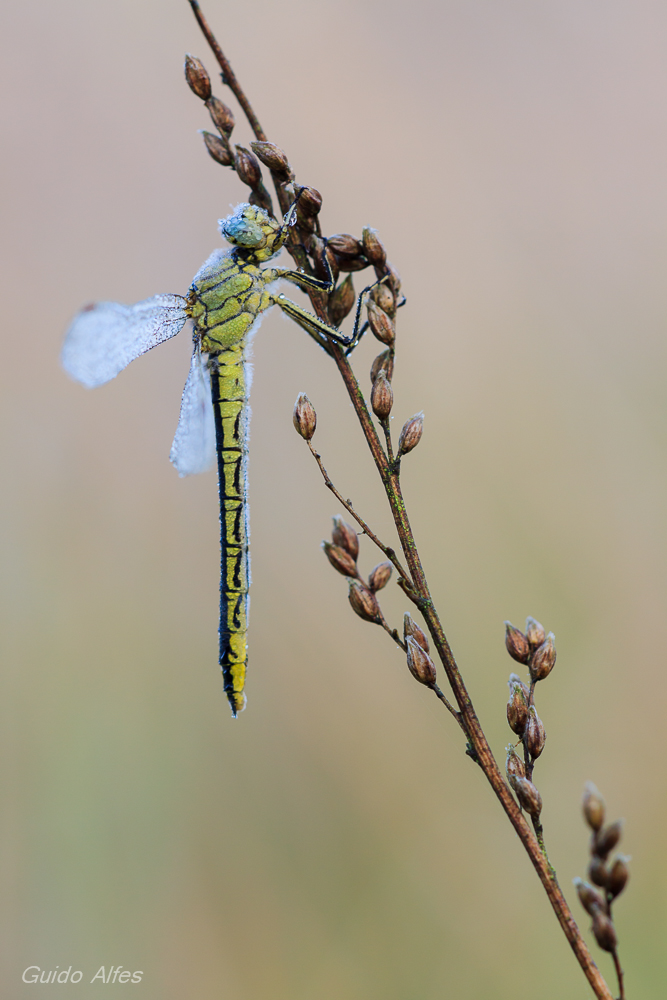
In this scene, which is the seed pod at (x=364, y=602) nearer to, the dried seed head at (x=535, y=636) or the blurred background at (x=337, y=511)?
the dried seed head at (x=535, y=636)

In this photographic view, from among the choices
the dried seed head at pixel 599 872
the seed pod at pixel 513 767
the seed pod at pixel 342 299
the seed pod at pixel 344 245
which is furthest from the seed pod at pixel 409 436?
the dried seed head at pixel 599 872

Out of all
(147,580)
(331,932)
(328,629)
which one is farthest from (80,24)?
(331,932)

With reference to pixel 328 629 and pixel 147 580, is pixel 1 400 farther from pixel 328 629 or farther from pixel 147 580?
pixel 328 629

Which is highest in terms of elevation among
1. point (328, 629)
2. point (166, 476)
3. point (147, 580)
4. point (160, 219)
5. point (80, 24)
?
point (80, 24)

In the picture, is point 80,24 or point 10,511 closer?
point 10,511

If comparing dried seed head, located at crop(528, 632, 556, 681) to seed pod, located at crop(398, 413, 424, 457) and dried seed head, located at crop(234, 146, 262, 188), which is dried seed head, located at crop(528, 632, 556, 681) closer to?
seed pod, located at crop(398, 413, 424, 457)
